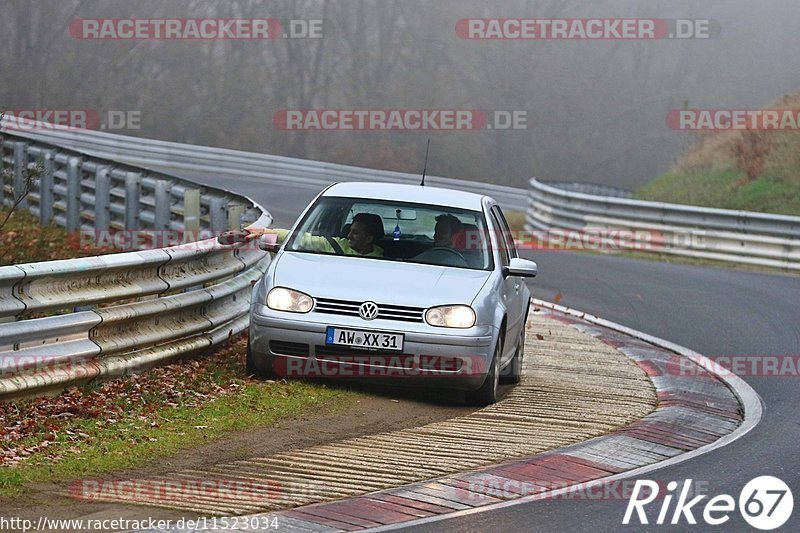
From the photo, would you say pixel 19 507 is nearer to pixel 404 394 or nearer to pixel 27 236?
pixel 404 394

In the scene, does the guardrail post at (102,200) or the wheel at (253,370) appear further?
the guardrail post at (102,200)

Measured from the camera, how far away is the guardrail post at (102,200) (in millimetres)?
19000

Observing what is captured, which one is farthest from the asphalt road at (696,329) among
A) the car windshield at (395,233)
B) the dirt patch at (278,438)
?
the car windshield at (395,233)

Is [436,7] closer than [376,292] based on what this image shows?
No

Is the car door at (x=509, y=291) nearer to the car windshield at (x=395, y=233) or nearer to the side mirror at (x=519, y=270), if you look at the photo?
the side mirror at (x=519, y=270)

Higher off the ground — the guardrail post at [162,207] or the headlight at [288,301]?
the guardrail post at [162,207]

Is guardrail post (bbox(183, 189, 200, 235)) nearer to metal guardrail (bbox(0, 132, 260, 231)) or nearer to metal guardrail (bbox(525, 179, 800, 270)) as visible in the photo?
metal guardrail (bbox(0, 132, 260, 231))

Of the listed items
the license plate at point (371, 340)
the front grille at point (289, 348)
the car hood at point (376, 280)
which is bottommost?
the front grille at point (289, 348)

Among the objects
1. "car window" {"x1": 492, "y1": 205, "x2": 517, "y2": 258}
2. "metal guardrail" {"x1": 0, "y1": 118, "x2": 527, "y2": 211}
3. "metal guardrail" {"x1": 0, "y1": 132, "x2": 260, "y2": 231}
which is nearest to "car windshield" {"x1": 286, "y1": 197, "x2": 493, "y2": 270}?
"car window" {"x1": 492, "y1": 205, "x2": 517, "y2": 258}

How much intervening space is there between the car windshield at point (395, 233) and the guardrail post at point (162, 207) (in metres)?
7.38

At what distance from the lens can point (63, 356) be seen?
8164mm

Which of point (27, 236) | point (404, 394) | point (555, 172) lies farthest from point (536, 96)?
point (404, 394)

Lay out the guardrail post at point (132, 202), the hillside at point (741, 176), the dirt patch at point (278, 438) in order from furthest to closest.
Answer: the hillside at point (741, 176), the guardrail post at point (132, 202), the dirt patch at point (278, 438)

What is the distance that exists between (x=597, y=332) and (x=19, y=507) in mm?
9160
